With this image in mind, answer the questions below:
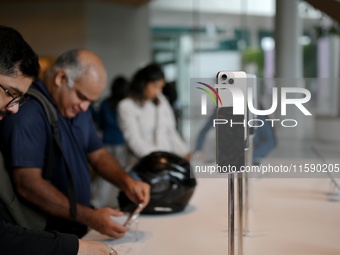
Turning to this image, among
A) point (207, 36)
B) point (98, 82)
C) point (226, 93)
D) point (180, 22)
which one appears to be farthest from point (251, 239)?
point (180, 22)

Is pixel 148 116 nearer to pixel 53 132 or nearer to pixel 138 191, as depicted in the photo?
pixel 138 191

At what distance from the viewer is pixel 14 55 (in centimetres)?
133

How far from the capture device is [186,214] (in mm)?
2160

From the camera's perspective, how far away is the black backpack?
1.74 meters

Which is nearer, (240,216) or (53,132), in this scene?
(240,216)

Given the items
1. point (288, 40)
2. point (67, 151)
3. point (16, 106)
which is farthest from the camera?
point (288, 40)

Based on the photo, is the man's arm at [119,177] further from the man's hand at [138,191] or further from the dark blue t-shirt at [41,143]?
the dark blue t-shirt at [41,143]

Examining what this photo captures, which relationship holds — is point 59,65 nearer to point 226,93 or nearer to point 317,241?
point 226,93

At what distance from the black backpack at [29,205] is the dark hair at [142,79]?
1715 mm

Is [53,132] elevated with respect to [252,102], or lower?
lower

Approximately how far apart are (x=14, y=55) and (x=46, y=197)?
67 cm

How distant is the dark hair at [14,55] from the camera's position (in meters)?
1.30

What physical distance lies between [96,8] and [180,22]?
10.0 feet

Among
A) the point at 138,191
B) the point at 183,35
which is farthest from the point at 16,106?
the point at 183,35
